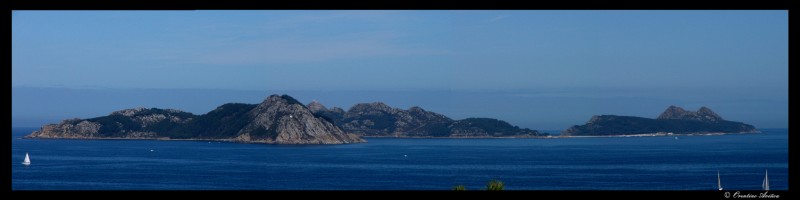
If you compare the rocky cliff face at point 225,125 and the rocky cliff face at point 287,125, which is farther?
the rocky cliff face at point 225,125

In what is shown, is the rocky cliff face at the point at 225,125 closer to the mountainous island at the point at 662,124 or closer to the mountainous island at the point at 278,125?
the mountainous island at the point at 278,125

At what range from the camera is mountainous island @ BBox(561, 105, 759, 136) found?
123 metres

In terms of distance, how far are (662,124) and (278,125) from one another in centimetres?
5013

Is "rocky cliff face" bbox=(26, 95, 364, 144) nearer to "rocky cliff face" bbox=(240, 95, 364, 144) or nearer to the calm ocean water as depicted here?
"rocky cliff face" bbox=(240, 95, 364, 144)

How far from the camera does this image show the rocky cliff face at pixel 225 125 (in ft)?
340

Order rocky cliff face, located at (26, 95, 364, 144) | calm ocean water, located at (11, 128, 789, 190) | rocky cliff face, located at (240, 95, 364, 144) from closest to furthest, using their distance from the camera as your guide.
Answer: calm ocean water, located at (11, 128, 789, 190) → rocky cliff face, located at (240, 95, 364, 144) → rocky cliff face, located at (26, 95, 364, 144)

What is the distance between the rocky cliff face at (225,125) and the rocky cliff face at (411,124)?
7.71 metres

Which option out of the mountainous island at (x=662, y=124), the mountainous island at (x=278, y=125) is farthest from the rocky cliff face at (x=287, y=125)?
the mountainous island at (x=662, y=124)

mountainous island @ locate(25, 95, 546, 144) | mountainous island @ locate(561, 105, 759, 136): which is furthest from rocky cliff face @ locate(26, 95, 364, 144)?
mountainous island @ locate(561, 105, 759, 136)

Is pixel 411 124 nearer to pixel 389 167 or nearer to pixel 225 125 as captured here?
pixel 225 125

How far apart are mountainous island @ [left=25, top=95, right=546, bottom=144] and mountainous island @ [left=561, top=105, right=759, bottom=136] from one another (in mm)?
10009

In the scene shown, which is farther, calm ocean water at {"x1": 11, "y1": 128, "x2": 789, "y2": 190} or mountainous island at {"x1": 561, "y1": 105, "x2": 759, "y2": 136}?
mountainous island at {"x1": 561, "y1": 105, "x2": 759, "y2": 136}
